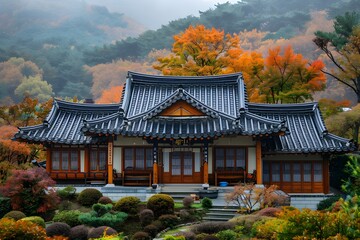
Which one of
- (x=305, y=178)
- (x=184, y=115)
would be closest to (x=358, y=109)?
(x=305, y=178)

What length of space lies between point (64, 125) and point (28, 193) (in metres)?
8.24

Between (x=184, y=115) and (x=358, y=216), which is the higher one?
(x=184, y=115)

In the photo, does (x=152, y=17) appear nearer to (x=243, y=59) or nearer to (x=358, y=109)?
(x=243, y=59)

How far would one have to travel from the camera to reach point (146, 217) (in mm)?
24594

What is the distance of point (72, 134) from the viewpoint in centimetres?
3384

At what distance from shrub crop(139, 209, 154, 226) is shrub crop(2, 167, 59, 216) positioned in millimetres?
5698

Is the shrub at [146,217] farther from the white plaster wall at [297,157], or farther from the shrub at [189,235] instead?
the white plaster wall at [297,157]

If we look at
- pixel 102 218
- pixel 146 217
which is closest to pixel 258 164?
pixel 146 217

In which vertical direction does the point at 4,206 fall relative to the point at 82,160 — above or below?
below

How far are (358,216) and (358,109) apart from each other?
27.4 metres

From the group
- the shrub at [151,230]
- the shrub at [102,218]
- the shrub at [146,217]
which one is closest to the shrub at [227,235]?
the shrub at [151,230]

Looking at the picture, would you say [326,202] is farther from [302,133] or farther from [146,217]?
[146,217]

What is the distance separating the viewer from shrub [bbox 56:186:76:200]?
30.0 meters

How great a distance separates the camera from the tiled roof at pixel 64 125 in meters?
32.9
